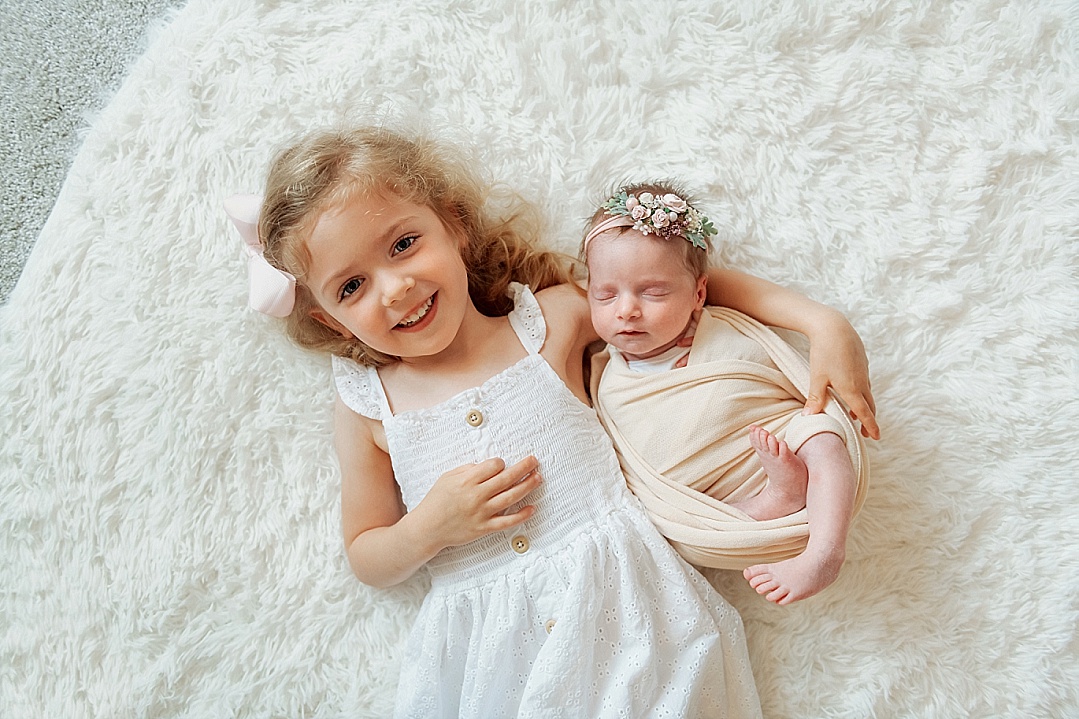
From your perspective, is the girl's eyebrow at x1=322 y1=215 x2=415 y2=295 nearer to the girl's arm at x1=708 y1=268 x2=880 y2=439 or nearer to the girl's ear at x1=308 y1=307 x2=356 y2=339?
the girl's ear at x1=308 y1=307 x2=356 y2=339

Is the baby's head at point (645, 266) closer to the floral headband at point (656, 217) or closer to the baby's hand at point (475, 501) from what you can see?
the floral headband at point (656, 217)

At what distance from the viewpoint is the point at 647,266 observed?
1.27 meters

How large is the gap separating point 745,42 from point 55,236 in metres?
1.23

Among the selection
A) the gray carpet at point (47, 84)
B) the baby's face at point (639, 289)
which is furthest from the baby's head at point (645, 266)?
the gray carpet at point (47, 84)

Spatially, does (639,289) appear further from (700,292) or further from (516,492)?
(516,492)

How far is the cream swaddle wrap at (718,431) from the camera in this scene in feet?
4.14

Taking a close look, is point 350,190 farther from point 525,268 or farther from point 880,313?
point 880,313

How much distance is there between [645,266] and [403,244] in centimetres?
36

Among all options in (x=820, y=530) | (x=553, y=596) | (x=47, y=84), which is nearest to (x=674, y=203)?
(x=820, y=530)

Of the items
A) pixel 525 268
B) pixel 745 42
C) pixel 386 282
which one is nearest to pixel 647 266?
pixel 525 268

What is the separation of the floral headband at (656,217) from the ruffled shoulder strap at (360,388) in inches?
16.9

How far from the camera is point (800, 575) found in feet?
3.84

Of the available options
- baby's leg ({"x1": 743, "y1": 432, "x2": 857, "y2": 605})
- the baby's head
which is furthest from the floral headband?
baby's leg ({"x1": 743, "y1": 432, "x2": 857, "y2": 605})

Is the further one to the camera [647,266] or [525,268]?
[525,268]
